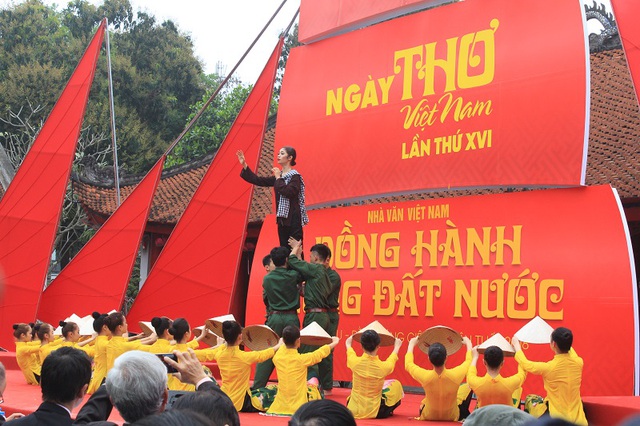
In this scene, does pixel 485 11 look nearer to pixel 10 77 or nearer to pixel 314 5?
pixel 314 5

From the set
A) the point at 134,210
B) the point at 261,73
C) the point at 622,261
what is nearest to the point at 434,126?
the point at 622,261

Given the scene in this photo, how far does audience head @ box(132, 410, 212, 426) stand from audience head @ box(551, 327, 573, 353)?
210 inches

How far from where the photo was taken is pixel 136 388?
12.0 ft

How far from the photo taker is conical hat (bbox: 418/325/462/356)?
883cm

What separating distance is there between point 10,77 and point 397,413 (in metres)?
25.0

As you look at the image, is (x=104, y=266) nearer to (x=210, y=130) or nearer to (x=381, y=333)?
(x=381, y=333)

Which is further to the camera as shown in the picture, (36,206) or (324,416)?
(36,206)

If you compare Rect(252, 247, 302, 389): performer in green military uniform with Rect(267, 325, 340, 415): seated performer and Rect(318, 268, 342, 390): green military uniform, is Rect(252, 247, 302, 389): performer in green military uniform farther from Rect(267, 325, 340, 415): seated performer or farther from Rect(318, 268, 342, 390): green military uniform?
Rect(267, 325, 340, 415): seated performer

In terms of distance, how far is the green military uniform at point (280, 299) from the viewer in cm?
932

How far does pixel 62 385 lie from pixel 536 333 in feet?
16.6

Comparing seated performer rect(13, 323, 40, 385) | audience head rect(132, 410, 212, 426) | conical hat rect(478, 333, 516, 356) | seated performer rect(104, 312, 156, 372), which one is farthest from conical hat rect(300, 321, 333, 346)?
audience head rect(132, 410, 212, 426)

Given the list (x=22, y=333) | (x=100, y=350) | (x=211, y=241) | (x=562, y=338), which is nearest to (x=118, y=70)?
(x=211, y=241)

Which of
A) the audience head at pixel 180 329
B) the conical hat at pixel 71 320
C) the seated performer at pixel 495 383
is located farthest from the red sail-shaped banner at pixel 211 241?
the seated performer at pixel 495 383

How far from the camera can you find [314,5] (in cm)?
1247
